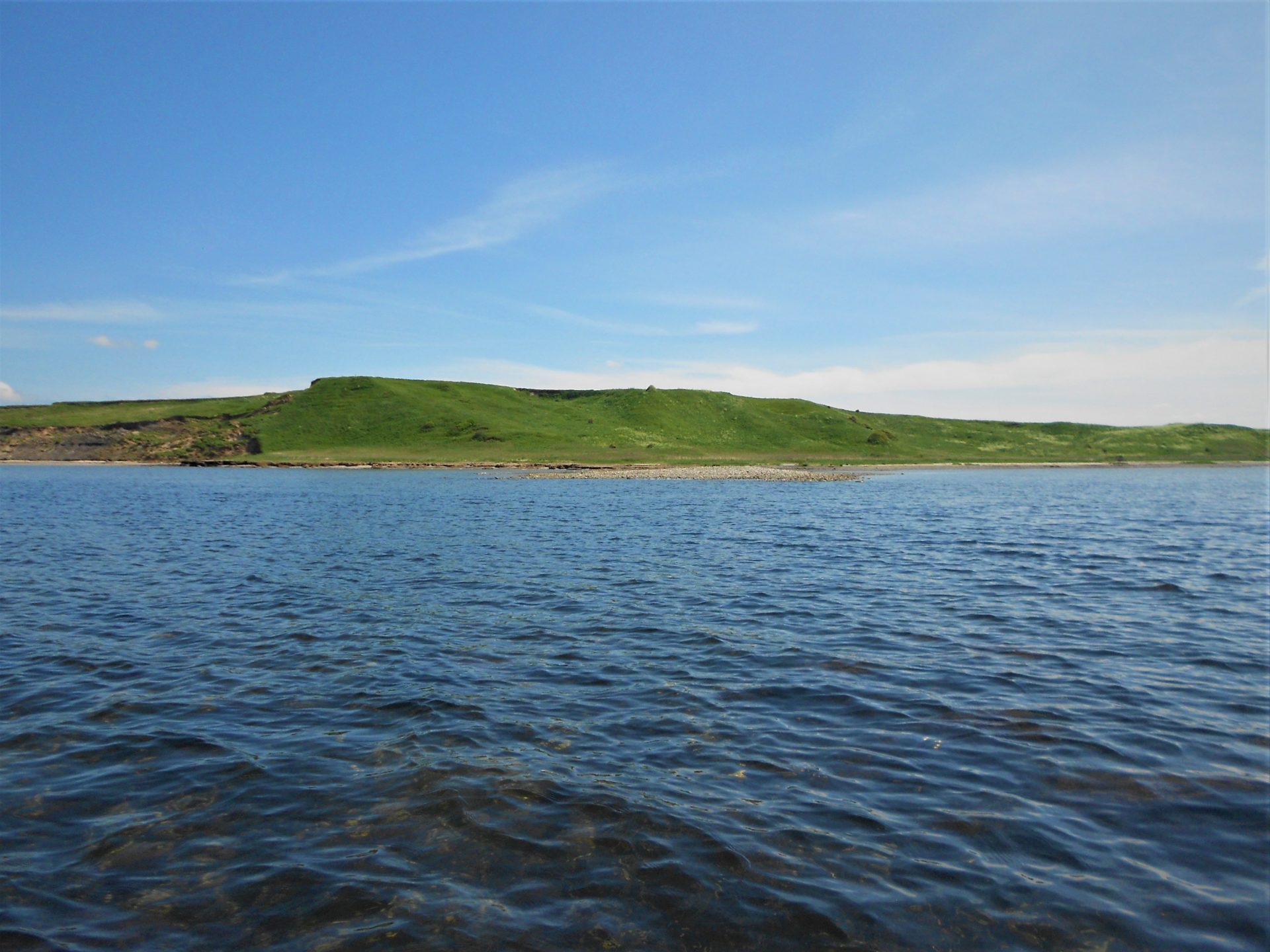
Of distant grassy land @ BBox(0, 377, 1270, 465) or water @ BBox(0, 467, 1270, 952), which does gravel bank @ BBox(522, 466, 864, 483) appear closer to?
distant grassy land @ BBox(0, 377, 1270, 465)

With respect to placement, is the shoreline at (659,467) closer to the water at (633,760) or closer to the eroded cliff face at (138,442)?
the eroded cliff face at (138,442)

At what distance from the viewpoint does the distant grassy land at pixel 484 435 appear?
147 metres

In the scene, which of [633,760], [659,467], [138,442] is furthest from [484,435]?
[633,760]

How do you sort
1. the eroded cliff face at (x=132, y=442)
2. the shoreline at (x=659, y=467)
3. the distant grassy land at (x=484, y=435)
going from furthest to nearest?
the eroded cliff face at (x=132, y=442)
the distant grassy land at (x=484, y=435)
the shoreline at (x=659, y=467)

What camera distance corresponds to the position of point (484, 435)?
507 ft

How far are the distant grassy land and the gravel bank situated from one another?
51.1 feet

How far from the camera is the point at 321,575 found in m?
27.2

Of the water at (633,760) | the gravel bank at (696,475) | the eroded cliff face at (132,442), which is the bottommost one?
the water at (633,760)

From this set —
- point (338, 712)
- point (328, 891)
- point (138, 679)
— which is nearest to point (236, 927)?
point (328, 891)

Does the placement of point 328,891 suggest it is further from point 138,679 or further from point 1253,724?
point 1253,724

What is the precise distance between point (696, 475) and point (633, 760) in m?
93.3

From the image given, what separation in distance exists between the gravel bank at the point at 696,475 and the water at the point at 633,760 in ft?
232

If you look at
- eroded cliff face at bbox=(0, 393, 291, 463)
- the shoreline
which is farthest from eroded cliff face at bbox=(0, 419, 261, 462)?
the shoreline

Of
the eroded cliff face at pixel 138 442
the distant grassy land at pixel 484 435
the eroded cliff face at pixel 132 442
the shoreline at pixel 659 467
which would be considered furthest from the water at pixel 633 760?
the eroded cliff face at pixel 132 442
